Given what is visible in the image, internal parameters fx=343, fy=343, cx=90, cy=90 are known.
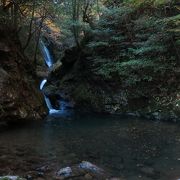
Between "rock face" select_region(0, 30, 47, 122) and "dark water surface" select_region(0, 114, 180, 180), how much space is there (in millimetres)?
722

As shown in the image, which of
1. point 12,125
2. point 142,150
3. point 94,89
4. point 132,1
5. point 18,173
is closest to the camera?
point 18,173

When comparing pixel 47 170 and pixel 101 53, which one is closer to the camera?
pixel 47 170

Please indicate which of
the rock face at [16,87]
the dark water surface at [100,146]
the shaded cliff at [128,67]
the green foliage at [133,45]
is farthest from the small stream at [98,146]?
the green foliage at [133,45]

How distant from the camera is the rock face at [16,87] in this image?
13.3m

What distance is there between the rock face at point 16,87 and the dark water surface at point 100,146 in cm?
72

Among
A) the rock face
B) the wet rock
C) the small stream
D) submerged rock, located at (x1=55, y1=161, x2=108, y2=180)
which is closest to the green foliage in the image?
the small stream

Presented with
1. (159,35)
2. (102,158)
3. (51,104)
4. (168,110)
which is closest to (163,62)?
(159,35)

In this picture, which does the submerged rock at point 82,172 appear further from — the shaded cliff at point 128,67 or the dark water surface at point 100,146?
the shaded cliff at point 128,67

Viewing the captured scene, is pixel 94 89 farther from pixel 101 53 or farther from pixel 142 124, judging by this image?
pixel 142 124

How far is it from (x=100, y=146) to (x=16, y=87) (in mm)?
5454

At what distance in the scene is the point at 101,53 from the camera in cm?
1808

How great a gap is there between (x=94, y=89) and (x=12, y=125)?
17.9ft

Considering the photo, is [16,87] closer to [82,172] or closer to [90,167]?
[90,167]

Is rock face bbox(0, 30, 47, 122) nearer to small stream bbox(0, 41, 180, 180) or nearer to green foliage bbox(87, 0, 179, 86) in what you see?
small stream bbox(0, 41, 180, 180)
